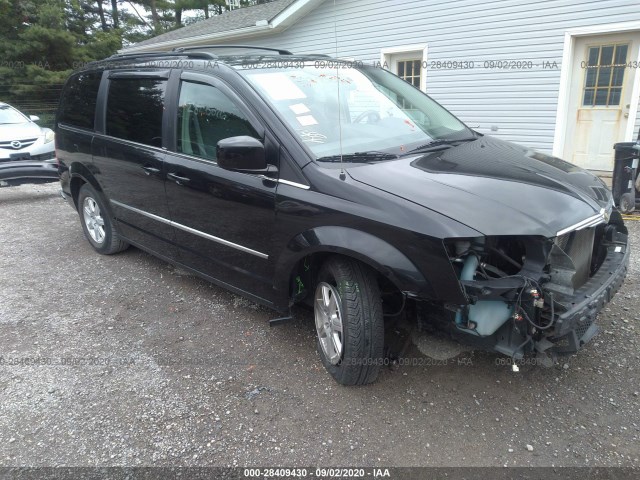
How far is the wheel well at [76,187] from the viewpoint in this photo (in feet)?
16.5

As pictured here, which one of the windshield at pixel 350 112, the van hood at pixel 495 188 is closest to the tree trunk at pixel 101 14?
the windshield at pixel 350 112

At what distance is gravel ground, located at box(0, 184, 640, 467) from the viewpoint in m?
2.35

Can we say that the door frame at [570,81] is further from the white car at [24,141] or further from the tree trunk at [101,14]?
the tree trunk at [101,14]

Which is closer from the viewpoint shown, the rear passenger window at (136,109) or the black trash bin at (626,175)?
the rear passenger window at (136,109)

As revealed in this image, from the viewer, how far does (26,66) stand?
18.0 meters

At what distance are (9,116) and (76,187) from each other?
18.1 ft

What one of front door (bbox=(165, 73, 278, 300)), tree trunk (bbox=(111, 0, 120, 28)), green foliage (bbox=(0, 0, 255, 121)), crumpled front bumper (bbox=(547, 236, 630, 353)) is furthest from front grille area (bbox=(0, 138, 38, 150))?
tree trunk (bbox=(111, 0, 120, 28))

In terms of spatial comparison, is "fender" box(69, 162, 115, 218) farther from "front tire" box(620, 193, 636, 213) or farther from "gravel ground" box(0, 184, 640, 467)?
"front tire" box(620, 193, 636, 213)

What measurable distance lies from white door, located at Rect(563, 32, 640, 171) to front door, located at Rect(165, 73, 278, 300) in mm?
6671

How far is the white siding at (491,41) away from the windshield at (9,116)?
6.69 metres

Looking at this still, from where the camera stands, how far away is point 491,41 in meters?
8.27

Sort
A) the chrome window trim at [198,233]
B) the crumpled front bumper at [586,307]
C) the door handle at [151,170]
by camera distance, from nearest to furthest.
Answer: the crumpled front bumper at [586,307] < the chrome window trim at [198,233] < the door handle at [151,170]

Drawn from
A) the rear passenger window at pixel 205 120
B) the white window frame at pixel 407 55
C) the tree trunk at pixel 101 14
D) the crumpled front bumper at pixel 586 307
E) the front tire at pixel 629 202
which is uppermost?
the tree trunk at pixel 101 14

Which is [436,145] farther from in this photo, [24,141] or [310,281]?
[24,141]
